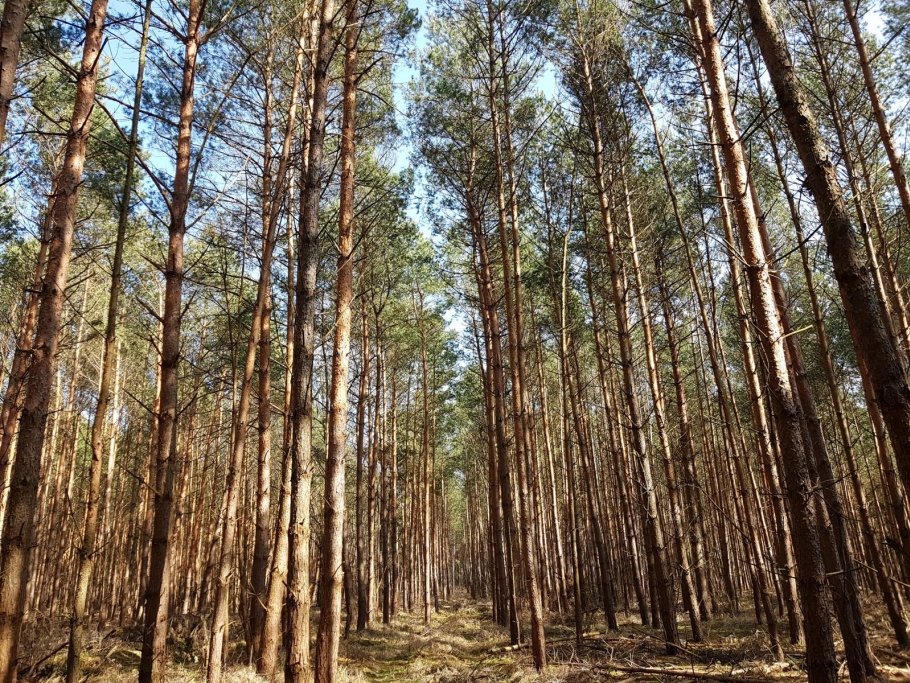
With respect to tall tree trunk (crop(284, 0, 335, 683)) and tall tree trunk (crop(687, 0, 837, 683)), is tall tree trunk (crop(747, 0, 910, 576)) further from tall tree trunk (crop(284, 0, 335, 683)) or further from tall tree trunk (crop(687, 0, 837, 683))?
tall tree trunk (crop(284, 0, 335, 683))

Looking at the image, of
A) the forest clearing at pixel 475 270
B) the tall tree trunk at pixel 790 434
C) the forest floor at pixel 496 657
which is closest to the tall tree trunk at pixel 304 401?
the forest clearing at pixel 475 270

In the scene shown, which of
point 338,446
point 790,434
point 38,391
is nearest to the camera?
point 790,434

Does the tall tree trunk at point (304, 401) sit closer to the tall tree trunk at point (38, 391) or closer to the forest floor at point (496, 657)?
the tall tree trunk at point (38, 391)

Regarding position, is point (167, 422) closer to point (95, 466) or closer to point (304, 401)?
point (95, 466)

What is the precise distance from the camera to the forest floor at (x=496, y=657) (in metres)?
6.28

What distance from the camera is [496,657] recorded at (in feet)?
29.3

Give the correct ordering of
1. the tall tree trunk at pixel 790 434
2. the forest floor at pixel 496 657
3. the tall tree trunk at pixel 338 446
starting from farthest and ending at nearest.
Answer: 1. the forest floor at pixel 496 657
2. the tall tree trunk at pixel 338 446
3. the tall tree trunk at pixel 790 434

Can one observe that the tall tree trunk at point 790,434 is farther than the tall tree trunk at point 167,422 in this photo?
No

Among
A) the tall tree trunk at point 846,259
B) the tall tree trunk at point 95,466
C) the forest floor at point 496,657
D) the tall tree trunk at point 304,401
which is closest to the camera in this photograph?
the tall tree trunk at point 846,259

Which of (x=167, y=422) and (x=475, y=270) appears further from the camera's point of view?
(x=475, y=270)

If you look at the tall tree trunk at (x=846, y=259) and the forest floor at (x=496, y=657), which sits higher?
the tall tree trunk at (x=846, y=259)

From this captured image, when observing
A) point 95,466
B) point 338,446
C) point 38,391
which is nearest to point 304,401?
point 338,446

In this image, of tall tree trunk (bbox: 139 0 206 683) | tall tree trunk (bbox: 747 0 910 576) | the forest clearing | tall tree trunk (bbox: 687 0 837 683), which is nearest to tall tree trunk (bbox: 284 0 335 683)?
the forest clearing

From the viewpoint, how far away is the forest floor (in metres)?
6.28
